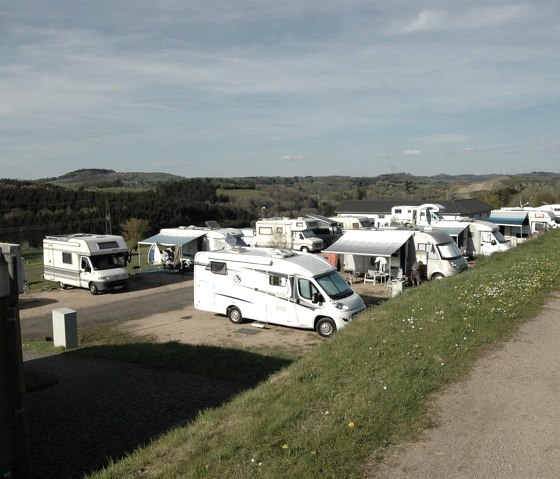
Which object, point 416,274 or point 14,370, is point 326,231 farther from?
point 14,370

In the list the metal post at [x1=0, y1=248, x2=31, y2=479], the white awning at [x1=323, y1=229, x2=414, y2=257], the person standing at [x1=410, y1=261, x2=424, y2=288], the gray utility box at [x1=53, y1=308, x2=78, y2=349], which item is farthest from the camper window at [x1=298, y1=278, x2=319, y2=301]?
the metal post at [x1=0, y1=248, x2=31, y2=479]

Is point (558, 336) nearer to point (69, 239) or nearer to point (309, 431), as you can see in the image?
point (309, 431)

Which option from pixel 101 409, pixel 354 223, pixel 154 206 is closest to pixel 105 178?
pixel 154 206

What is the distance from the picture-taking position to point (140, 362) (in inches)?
458

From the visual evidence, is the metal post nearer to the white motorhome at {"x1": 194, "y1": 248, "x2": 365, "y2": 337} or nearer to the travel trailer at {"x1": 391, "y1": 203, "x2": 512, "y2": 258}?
the white motorhome at {"x1": 194, "y1": 248, "x2": 365, "y2": 337}

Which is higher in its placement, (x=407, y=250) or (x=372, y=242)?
(x=372, y=242)

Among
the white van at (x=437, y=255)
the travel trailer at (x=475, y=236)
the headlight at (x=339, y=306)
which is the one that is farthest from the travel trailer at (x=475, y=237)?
the headlight at (x=339, y=306)

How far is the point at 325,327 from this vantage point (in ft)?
46.5

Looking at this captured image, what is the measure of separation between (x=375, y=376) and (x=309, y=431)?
1.68 meters

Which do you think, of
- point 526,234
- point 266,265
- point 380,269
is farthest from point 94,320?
point 526,234

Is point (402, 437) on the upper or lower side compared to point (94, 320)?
upper

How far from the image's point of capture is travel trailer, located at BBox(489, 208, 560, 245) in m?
36.2

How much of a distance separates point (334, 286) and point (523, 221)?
26806 mm

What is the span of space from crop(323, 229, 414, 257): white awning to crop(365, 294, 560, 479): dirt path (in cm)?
1379
